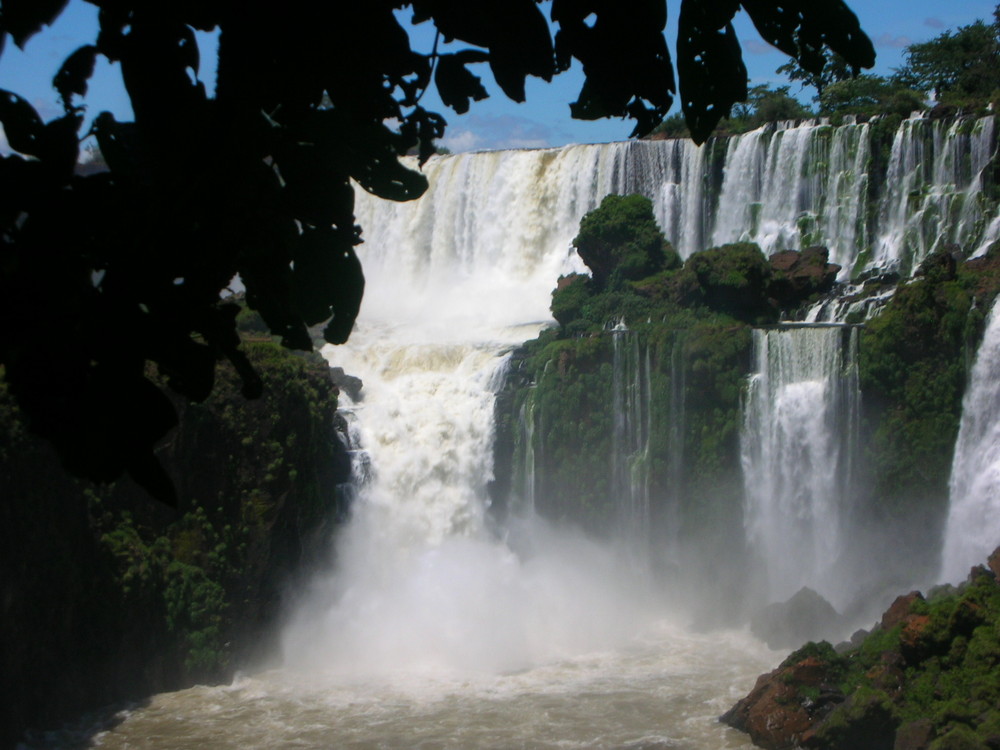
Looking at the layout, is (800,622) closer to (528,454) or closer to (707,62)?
(528,454)

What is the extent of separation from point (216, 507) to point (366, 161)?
15.4 m

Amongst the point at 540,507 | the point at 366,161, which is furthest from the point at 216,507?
the point at 366,161

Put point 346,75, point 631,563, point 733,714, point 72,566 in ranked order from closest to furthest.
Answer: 1. point 346,75
2. point 733,714
3. point 72,566
4. point 631,563

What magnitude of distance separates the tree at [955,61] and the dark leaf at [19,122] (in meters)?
28.8

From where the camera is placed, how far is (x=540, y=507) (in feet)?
67.6

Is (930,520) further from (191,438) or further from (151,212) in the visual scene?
(151,212)

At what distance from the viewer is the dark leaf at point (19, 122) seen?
4.99ft

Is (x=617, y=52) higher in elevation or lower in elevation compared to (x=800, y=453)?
higher

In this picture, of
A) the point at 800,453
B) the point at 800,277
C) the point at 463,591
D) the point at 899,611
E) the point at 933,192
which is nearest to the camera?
the point at 899,611

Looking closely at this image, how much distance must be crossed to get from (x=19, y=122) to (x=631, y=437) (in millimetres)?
18609

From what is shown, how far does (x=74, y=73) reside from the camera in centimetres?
159

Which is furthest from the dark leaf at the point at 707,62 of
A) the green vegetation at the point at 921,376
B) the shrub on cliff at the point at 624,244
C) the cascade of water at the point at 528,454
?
the shrub on cliff at the point at 624,244

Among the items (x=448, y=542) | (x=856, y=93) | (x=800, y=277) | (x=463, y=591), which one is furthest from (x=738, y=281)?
(x=856, y=93)

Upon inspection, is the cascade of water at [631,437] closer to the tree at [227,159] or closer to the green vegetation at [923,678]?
the green vegetation at [923,678]
